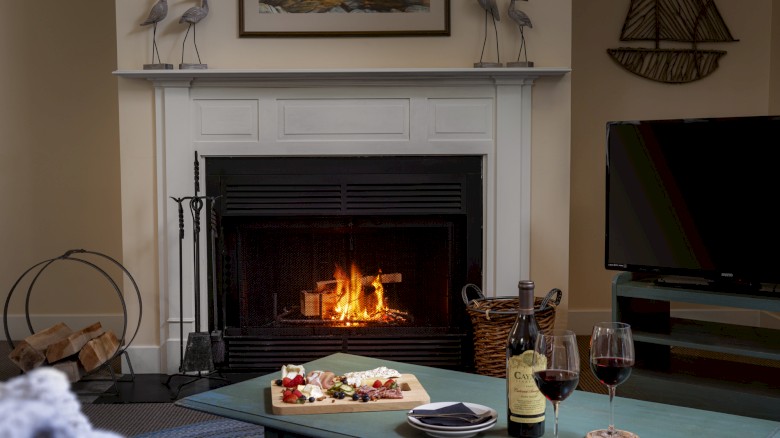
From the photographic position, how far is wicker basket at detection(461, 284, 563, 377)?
3.54 metres

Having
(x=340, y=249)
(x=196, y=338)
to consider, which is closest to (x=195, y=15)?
(x=340, y=249)

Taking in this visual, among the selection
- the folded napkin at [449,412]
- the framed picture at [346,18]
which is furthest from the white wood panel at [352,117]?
the folded napkin at [449,412]

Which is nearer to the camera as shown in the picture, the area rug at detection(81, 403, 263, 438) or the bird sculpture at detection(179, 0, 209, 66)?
the area rug at detection(81, 403, 263, 438)

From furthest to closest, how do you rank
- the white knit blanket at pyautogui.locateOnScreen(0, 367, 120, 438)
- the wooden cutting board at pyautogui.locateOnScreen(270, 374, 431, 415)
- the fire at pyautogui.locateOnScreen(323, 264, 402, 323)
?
the fire at pyautogui.locateOnScreen(323, 264, 402, 323), the wooden cutting board at pyautogui.locateOnScreen(270, 374, 431, 415), the white knit blanket at pyautogui.locateOnScreen(0, 367, 120, 438)

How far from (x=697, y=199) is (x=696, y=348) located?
1.83ft

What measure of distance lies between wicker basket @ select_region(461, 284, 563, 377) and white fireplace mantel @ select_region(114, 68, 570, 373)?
45 centimetres

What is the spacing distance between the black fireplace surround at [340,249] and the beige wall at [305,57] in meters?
0.31

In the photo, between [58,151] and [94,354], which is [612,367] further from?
[58,151]

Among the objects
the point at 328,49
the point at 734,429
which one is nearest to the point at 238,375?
the point at 328,49

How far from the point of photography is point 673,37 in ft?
15.5

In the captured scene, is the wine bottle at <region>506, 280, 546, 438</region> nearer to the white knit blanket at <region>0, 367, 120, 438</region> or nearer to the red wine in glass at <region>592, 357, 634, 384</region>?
the red wine in glass at <region>592, 357, 634, 384</region>

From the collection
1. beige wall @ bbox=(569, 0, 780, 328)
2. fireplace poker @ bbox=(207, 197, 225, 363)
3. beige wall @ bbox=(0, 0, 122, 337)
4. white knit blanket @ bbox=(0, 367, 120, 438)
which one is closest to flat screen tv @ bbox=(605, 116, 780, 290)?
beige wall @ bbox=(569, 0, 780, 328)

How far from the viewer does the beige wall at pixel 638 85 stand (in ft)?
15.6

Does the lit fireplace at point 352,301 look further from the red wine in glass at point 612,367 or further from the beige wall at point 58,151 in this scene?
the red wine in glass at point 612,367
